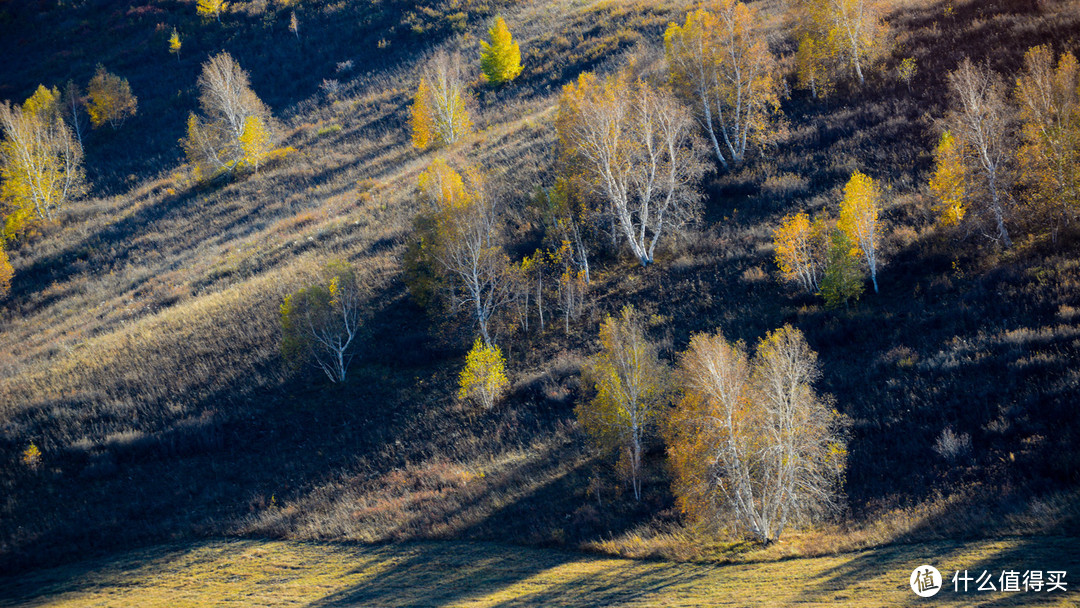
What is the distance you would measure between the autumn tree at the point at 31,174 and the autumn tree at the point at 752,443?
214ft

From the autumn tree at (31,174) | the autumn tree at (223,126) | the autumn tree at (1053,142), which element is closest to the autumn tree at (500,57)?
the autumn tree at (223,126)

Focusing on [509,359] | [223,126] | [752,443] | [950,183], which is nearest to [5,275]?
[223,126]

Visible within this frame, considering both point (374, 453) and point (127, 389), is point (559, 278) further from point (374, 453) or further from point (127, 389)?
point (127, 389)

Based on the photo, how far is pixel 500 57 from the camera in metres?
65.1

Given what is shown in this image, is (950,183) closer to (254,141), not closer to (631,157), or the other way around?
(631,157)

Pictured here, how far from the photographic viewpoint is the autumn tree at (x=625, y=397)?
21.5 meters

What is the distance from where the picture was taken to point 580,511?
21797mm

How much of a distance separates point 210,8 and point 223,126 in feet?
146

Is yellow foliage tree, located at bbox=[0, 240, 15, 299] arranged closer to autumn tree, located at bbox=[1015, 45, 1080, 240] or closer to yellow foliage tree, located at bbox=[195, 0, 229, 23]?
yellow foliage tree, located at bbox=[195, 0, 229, 23]

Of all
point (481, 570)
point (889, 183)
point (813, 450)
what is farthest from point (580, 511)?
point (889, 183)

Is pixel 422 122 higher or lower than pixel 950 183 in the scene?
higher

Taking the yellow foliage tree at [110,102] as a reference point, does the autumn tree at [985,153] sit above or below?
below

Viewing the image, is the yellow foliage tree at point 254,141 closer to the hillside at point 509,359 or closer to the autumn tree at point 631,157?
the hillside at point 509,359

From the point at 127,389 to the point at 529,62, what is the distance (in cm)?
5181
